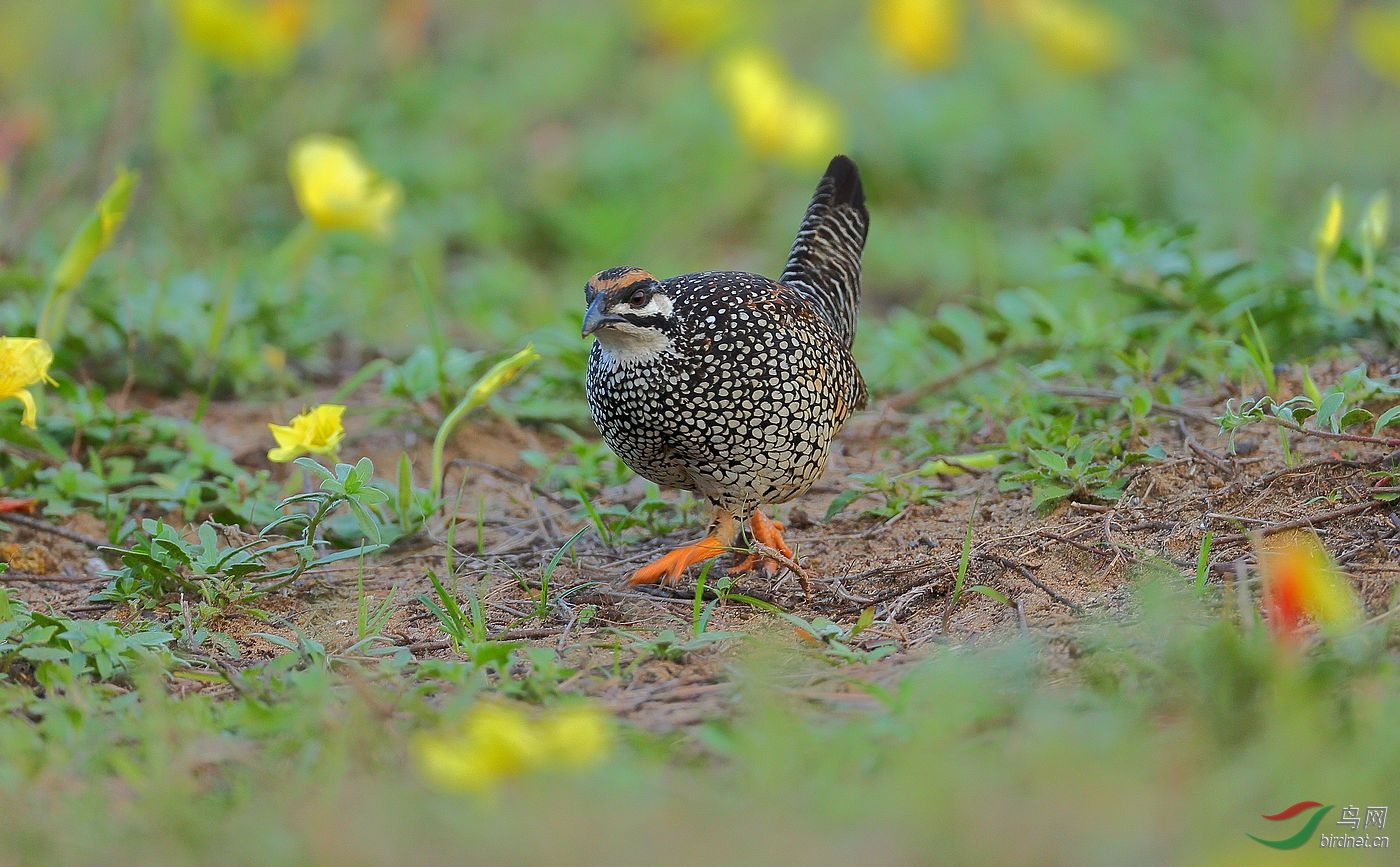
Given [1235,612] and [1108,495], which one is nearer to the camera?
[1235,612]

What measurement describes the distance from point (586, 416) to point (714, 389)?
172 cm

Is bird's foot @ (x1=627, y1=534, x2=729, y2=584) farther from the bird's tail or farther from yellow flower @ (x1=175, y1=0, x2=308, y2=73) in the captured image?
yellow flower @ (x1=175, y1=0, x2=308, y2=73)

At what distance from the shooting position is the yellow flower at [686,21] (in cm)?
956

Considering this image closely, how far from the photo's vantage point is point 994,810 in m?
A: 2.06

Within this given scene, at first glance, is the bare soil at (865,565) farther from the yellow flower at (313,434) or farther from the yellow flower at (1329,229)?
the yellow flower at (1329,229)

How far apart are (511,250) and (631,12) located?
359 centimetres

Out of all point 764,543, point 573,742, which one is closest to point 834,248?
point 764,543

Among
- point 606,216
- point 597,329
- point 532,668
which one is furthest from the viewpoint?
point 606,216

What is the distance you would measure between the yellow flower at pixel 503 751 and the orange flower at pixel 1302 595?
4.54ft

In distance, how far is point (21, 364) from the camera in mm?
3453

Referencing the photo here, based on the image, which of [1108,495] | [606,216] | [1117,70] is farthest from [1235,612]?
[1117,70]

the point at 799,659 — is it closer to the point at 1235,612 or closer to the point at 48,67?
the point at 1235,612

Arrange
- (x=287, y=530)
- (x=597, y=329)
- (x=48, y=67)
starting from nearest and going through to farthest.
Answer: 1. (x=597, y=329)
2. (x=287, y=530)
3. (x=48, y=67)

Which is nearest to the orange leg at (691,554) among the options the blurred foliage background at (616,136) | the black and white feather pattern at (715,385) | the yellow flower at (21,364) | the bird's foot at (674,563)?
the bird's foot at (674,563)
